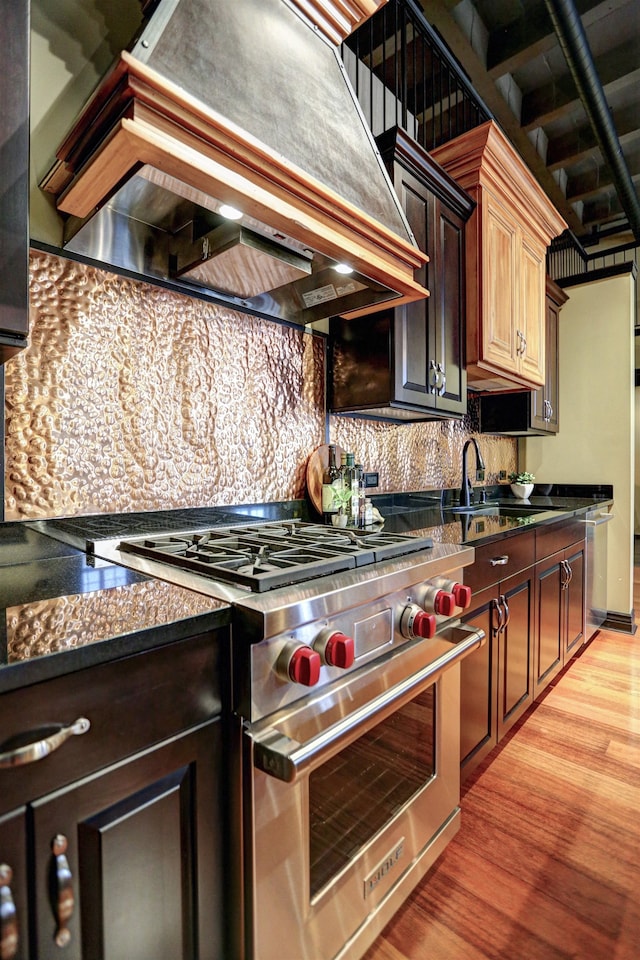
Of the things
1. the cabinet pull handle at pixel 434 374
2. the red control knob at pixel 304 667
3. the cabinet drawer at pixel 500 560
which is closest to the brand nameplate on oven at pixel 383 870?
the red control knob at pixel 304 667

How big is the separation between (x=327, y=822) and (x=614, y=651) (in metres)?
2.79

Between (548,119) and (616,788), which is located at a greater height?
(548,119)

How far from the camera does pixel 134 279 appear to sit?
1.39m

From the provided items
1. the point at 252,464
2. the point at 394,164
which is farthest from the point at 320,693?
the point at 394,164

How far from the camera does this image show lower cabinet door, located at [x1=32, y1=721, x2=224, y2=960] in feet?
1.93

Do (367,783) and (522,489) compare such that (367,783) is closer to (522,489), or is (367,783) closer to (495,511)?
(495,511)

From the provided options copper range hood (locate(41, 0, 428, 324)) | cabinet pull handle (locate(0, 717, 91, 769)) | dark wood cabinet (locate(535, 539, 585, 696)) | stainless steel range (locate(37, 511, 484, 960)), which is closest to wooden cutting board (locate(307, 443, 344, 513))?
stainless steel range (locate(37, 511, 484, 960))

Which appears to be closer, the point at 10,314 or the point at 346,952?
the point at 10,314

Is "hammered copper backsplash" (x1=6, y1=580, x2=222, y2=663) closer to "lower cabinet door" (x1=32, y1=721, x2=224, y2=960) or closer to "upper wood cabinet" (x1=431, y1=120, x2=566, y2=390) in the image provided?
"lower cabinet door" (x1=32, y1=721, x2=224, y2=960)

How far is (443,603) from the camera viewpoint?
3.77 ft

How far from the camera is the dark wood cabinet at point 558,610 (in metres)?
2.20

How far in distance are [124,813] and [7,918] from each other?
0.49 feet

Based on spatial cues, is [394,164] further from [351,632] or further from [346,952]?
[346,952]

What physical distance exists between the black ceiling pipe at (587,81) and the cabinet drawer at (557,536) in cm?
213
